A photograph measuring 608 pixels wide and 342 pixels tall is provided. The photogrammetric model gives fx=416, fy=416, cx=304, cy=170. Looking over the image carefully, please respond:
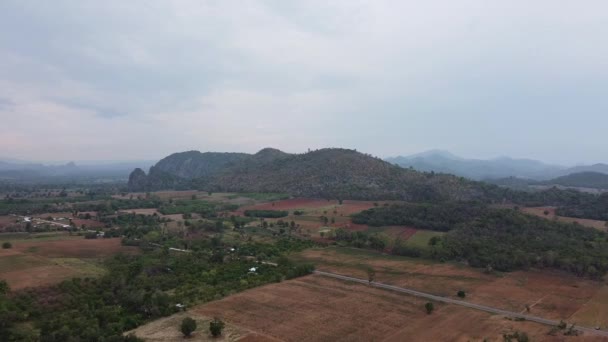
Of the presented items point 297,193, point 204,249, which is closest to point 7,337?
point 204,249

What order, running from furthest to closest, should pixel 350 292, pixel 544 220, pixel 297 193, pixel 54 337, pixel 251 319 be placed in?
1. pixel 297 193
2. pixel 544 220
3. pixel 350 292
4. pixel 251 319
5. pixel 54 337

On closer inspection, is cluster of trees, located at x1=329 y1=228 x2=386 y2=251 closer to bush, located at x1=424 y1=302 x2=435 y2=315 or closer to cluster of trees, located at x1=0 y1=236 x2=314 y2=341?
cluster of trees, located at x1=0 y1=236 x2=314 y2=341

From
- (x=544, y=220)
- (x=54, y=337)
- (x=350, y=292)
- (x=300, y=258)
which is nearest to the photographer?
(x=54, y=337)

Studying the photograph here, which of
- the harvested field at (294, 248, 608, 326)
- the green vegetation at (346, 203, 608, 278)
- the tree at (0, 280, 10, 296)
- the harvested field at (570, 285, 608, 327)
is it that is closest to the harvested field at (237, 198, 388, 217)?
the green vegetation at (346, 203, 608, 278)

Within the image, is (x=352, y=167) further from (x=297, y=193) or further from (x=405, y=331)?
(x=405, y=331)

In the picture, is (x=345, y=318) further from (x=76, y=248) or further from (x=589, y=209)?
(x=589, y=209)

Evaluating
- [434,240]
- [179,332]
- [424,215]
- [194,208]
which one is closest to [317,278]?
[179,332]

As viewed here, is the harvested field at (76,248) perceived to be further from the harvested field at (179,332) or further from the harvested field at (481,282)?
the harvested field at (481,282)
